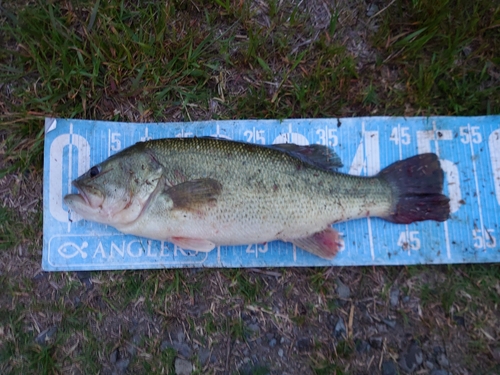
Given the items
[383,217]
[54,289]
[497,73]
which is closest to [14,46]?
[54,289]

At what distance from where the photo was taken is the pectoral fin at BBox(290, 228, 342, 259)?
A: 3104mm

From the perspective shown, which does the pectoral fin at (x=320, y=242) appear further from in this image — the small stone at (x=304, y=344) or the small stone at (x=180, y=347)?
the small stone at (x=180, y=347)

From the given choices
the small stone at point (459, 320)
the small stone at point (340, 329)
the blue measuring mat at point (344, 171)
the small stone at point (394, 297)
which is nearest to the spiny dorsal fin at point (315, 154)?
the blue measuring mat at point (344, 171)

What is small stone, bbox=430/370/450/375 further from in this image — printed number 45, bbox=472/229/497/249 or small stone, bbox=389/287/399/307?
printed number 45, bbox=472/229/497/249

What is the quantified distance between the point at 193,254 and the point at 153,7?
2.43 m

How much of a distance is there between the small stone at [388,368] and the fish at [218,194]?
130cm

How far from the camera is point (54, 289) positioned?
132 inches

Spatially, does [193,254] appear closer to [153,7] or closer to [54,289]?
[54,289]

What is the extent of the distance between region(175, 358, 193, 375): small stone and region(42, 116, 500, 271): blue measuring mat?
0.85 metres

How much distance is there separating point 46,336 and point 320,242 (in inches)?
103

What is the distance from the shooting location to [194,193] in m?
2.84

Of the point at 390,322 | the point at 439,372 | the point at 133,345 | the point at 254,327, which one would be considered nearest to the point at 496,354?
the point at 439,372

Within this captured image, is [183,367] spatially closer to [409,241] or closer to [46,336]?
[46,336]

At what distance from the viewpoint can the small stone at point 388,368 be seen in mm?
3141
